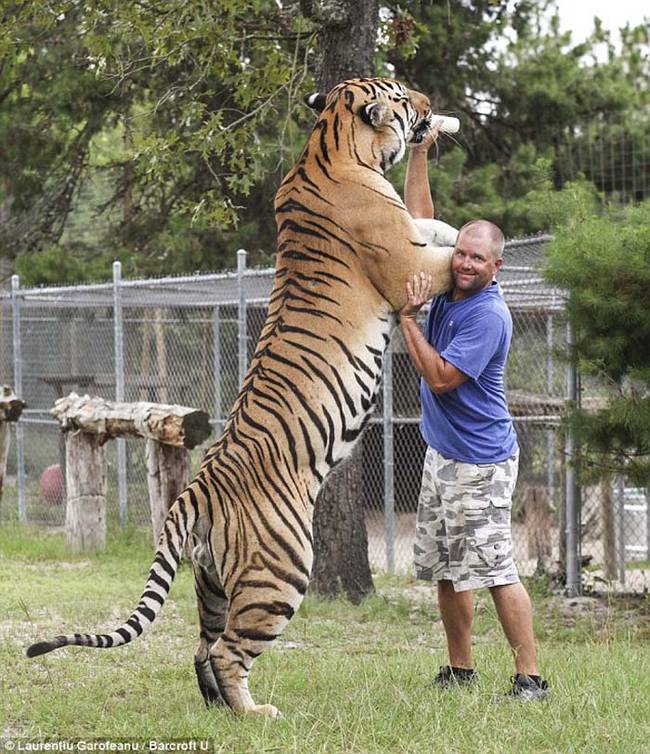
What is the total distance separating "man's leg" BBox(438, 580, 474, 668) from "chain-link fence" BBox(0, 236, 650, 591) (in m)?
3.06

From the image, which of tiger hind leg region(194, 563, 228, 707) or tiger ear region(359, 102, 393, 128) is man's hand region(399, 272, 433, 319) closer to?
tiger ear region(359, 102, 393, 128)

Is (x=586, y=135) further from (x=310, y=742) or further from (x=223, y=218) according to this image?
(x=310, y=742)

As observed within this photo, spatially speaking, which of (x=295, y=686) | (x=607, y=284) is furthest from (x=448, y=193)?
(x=295, y=686)

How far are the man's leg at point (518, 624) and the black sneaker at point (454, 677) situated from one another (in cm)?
27

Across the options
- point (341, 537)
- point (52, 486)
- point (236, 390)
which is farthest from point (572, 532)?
point (52, 486)

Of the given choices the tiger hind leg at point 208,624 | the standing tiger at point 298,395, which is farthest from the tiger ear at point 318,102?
the tiger hind leg at point 208,624

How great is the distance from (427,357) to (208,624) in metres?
1.38

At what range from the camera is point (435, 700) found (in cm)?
491

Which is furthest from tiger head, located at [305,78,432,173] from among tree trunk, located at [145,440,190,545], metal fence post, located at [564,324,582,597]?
tree trunk, located at [145,440,190,545]

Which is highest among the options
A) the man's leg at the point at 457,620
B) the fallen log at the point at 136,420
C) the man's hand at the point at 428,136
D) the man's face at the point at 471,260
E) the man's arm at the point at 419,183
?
the man's hand at the point at 428,136

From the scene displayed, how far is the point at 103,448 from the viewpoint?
10484mm

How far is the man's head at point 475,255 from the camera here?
4965 mm

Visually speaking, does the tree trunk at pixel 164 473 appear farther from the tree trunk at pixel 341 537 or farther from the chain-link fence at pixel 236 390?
the tree trunk at pixel 341 537

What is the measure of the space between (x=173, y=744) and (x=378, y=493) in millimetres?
11025
